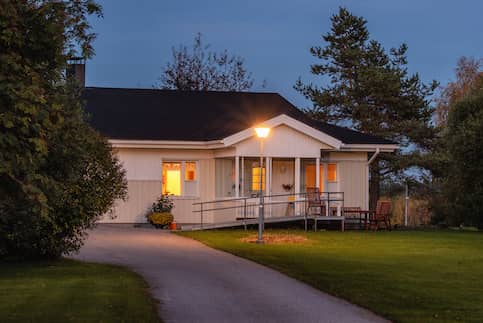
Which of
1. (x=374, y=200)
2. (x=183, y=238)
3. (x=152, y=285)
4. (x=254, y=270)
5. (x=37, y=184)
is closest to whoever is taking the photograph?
(x=37, y=184)

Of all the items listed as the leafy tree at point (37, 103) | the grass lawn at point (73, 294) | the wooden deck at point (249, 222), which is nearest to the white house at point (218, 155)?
the wooden deck at point (249, 222)

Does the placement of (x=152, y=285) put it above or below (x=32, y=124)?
below

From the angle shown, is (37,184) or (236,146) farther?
(236,146)

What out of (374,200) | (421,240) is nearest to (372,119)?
(374,200)

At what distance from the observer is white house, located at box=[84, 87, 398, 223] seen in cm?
3016

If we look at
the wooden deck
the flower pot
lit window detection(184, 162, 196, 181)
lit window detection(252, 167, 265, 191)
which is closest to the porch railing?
the wooden deck

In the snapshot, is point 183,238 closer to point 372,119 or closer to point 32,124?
point 32,124

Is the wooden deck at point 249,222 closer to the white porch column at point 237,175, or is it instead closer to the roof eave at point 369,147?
the white porch column at point 237,175

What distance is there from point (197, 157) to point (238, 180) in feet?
7.43

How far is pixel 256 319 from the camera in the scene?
1135cm

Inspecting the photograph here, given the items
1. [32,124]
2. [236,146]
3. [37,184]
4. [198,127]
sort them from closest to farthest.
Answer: [32,124], [37,184], [236,146], [198,127]

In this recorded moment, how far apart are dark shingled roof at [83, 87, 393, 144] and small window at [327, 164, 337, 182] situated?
1.17 meters

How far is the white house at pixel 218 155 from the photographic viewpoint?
3016 cm

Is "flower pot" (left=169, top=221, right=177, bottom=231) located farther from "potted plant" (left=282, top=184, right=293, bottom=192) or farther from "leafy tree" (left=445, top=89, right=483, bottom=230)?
"leafy tree" (left=445, top=89, right=483, bottom=230)
